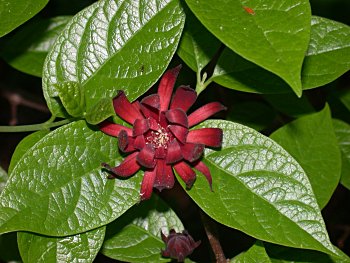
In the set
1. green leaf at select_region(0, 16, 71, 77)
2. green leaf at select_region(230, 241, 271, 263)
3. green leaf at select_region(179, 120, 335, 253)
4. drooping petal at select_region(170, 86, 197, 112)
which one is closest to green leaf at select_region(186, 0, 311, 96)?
drooping petal at select_region(170, 86, 197, 112)

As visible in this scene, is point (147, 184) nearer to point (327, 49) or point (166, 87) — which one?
point (166, 87)

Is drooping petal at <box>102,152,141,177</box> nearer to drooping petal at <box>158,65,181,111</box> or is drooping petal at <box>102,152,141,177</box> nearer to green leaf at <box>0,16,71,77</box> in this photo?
drooping petal at <box>158,65,181,111</box>

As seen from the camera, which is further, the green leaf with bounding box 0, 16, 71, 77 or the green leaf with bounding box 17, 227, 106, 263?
the green leaf with bounding box 0, 16, 71, 77

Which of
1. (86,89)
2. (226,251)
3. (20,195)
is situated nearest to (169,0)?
(86,89)

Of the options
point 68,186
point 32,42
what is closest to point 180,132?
point 68,186

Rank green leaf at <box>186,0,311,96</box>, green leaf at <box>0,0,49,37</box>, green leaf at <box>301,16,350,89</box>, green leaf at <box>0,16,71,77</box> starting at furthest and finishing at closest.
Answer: green leaf at <box>0,16,71,77</box>, green leaf at <box>301,16,350,89</box>, green leaf at <box>0,0,49,37</box>, green leaf at <box>186,0,311,96</box>
